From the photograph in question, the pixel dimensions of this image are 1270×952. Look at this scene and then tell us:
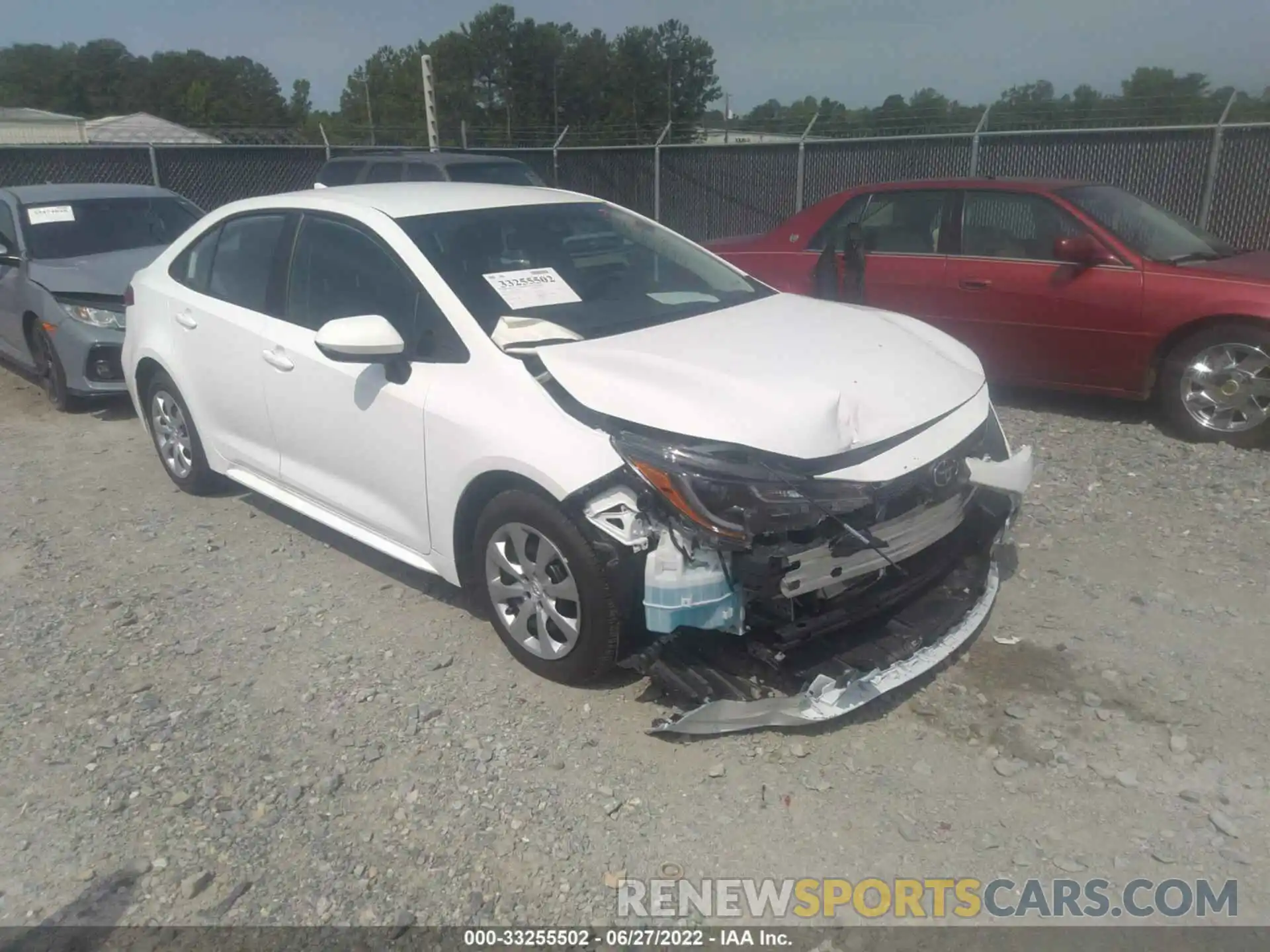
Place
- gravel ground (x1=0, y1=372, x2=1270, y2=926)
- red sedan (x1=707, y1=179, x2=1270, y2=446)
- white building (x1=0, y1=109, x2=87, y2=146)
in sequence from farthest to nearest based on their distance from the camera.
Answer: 1. white building (x1=0, y1=109, x2=87, y2=146)
2. red sedan (x1=707, y1=179, x2=1270, y2=446)
3. gravel ground (x1=0, y1=372, x2=1270, y2=926)

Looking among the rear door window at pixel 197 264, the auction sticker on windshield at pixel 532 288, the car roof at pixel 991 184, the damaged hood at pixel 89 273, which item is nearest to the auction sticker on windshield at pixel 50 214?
the damaged hood at pixel 89 273

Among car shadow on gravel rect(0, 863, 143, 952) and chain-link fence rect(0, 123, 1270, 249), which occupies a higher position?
chain-link fence rect(0, 123, 1270, 249)

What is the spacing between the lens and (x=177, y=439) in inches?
223

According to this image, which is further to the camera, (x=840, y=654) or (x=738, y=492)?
(x=840, y=654)

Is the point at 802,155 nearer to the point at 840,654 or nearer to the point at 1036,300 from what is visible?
the point at 1036,300

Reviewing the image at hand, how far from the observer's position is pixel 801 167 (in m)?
14.6

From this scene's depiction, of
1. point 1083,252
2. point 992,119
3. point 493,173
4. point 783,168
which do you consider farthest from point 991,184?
point 783,168

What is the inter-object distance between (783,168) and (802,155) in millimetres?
459

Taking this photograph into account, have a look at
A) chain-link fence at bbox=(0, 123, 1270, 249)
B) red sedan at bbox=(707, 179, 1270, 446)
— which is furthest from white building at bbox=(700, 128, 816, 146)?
red sedan at bbox=(707, 179, 1270, 446)

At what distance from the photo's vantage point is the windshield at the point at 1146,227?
6512mm

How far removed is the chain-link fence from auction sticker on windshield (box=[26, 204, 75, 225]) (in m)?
8.64

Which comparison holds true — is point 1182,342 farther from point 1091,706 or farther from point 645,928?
point 645,928

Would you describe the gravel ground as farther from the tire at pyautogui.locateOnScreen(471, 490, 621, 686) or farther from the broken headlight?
the broken headlight

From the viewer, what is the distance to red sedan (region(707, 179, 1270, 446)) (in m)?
6.02
